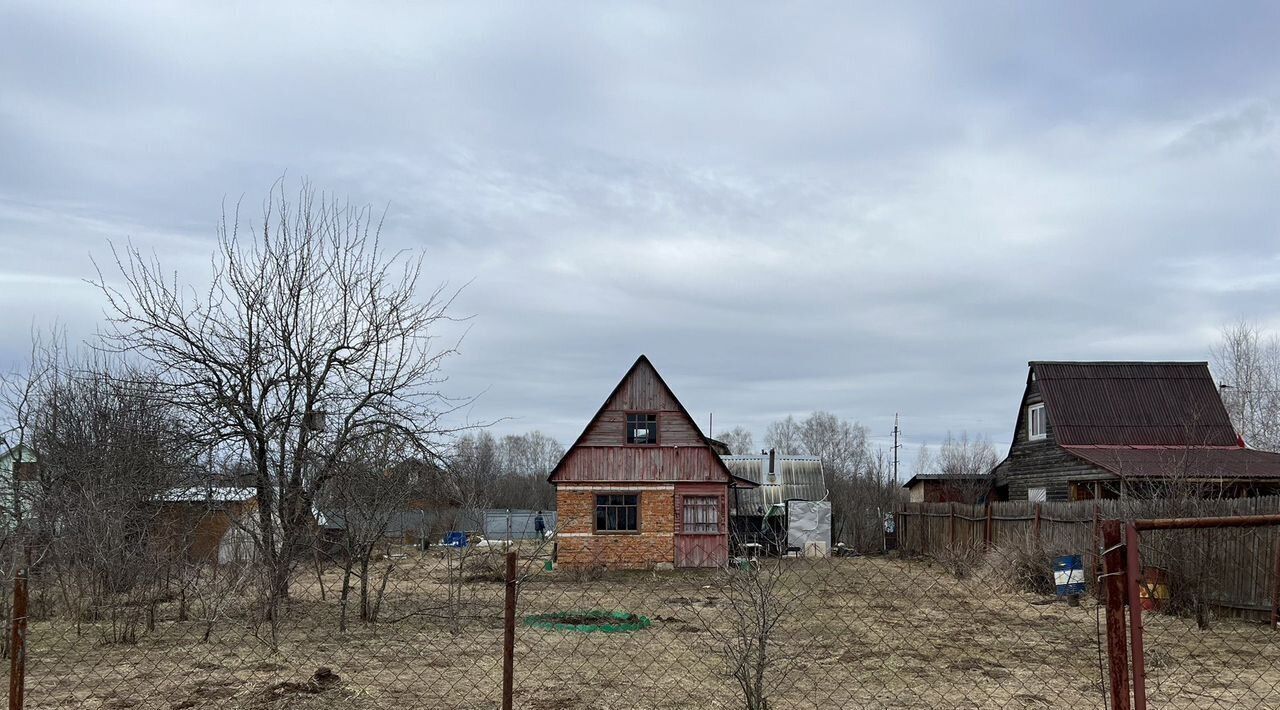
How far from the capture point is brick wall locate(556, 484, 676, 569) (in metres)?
26.7

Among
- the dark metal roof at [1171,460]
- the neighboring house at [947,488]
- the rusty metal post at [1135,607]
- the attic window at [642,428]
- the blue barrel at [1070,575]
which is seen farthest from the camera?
the neighboring house at [947,488]

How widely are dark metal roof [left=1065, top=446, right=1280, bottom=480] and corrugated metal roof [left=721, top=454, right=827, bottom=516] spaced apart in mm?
12257

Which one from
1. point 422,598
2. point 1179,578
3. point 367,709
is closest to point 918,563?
point 1179,578

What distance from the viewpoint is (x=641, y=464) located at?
2727 centimetres

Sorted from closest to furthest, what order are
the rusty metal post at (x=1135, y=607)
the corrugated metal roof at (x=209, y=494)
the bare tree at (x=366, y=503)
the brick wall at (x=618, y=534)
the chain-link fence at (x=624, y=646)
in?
the rusty metal post at (x=1135, y=607) < the chain-link fence at (x=624, y=646) < the bare tree at (x=366, y=503) < the corrugated metal roof at (x=209, y=494) < the brick wall at (x=618, y=534)

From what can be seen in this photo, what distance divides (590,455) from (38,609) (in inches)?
597

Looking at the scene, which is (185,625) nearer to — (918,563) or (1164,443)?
(918,563)

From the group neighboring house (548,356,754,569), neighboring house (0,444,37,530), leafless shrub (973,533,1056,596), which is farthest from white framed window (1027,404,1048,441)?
neighboring house (0,444,37,530)

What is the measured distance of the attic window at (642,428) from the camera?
27469mm

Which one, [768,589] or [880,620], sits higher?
[768,589]

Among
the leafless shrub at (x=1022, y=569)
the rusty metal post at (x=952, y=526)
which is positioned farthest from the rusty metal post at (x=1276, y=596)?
the rusty metal post at (x=952, y=526)

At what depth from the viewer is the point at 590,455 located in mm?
27344

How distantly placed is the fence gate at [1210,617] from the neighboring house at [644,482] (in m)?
13.8

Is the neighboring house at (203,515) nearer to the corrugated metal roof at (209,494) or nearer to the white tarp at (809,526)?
the corrugated metal roof at (209,494)
